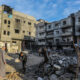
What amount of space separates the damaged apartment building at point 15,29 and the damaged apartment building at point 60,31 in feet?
15.5

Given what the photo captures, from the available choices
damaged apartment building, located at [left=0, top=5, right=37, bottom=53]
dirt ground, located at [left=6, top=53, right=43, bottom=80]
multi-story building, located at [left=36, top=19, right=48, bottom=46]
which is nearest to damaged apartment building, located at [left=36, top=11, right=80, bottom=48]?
multi-story building, located at [left=36, top=19, right=48, bottom=46]

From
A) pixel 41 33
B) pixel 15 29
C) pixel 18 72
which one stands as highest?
pixel 15 29

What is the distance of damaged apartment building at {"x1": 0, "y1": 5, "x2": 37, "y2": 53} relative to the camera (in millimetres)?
27641

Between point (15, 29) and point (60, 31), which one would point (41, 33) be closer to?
point (60, 31)

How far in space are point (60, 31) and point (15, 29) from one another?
16.1 meters

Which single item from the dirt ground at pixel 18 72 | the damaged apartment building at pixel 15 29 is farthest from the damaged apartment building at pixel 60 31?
the dirt ground at pixel 18 72

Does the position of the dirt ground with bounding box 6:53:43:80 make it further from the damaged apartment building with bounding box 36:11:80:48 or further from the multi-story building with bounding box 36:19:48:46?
the multi-story building with bounding box 36:19:48:46

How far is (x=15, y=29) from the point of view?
31297 mm

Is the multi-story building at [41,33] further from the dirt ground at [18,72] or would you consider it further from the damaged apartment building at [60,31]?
the dirt ground at [18,72]

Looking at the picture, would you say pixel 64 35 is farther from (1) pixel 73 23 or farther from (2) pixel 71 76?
(2) pixel 71 76

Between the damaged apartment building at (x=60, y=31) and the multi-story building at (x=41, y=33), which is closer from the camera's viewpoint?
the damaged apartment building at (x=60, y=31)

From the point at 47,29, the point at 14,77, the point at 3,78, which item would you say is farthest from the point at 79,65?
the point at 47,29

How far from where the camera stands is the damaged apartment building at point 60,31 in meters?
28.0

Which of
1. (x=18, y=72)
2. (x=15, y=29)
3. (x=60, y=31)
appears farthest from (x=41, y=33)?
(x=18, y=72)
